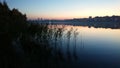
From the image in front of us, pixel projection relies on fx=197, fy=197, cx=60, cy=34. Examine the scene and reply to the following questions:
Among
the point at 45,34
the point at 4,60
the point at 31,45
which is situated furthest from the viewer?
the point at 45,34

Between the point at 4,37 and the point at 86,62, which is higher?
the point at 4,37

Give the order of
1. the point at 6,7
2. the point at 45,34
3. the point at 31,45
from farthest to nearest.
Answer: the point at 45,34 < the point at 6,7 < the point at 31,45

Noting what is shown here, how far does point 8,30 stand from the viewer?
436 inches

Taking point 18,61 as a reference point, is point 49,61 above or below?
below

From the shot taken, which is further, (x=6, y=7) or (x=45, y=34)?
(x=45, y=34)

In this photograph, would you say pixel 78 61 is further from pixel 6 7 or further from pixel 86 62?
pixel 6 7

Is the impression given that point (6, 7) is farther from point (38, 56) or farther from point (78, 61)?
point (78, 61)

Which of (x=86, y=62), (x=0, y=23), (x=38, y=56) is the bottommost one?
(x=86, y=62)

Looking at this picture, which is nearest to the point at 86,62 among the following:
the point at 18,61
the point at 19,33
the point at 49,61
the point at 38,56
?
the point at 49,61

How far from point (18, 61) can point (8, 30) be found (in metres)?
2.08

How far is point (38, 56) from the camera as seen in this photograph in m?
12.6

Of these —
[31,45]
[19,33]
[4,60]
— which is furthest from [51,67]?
[4,60]

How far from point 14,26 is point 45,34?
468 centimetres

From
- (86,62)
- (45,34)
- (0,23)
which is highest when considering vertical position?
(0,23)
